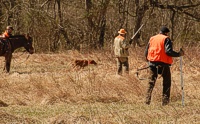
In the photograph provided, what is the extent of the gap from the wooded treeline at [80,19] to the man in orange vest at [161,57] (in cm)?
1619

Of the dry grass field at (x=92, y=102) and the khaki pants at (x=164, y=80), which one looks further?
the khaki pants at (x=164, y=80)

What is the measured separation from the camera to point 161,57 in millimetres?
10492

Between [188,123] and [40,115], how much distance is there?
9.51ft

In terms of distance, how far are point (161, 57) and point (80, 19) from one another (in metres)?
20.5

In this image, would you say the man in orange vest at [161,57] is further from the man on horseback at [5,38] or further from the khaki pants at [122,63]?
the man on horseback at [5,38]

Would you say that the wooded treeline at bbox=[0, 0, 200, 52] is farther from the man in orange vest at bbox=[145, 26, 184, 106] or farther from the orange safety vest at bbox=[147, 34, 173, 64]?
the orange safety vest at bbox=[147, 34, 173, 64]

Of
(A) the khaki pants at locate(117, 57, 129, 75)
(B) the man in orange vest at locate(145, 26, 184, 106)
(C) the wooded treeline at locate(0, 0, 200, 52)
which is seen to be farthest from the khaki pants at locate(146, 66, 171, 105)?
(C) the wooded treeline at locate(0, 0, 200, 52)

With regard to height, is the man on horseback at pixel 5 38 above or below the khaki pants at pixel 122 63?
above

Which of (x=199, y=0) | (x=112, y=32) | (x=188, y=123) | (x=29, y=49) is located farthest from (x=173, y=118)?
(x=112, y=32)

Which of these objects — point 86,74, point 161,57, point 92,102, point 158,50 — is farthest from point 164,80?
point 86,74

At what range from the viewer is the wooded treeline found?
27906 mm

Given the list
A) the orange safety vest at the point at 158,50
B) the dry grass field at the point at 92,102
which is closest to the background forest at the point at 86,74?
the dry grass field at the point at 92,102

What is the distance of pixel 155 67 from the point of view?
10711mm

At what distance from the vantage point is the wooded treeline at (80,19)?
91.6 feet
